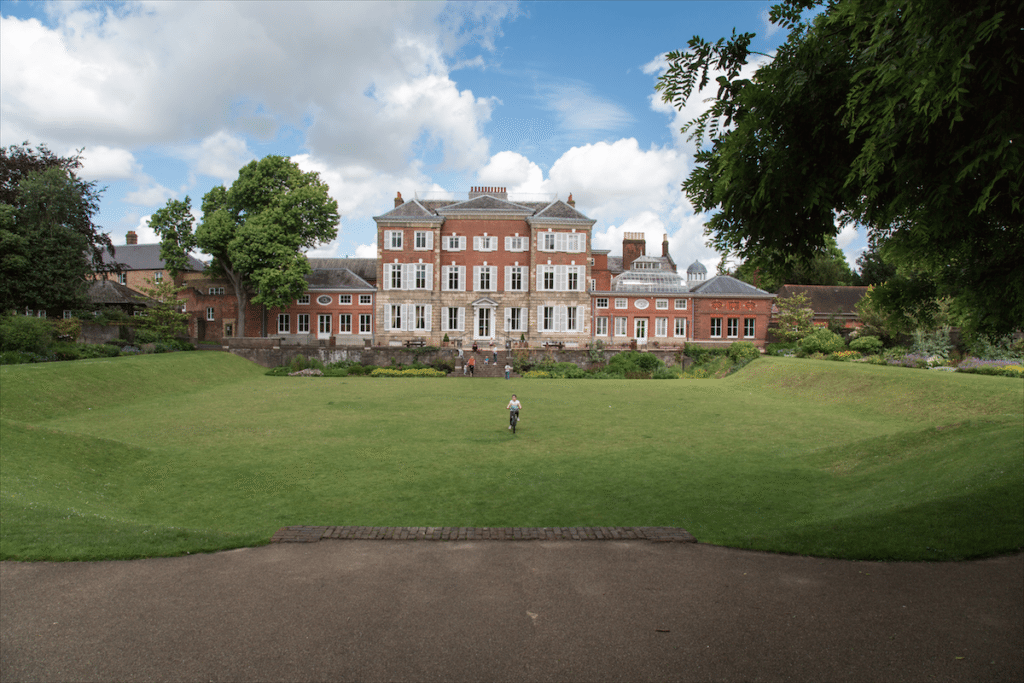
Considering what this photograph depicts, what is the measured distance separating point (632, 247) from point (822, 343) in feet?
68.1

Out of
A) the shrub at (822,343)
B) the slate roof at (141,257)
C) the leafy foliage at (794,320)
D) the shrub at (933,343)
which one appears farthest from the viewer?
the slate roof at (141,257)

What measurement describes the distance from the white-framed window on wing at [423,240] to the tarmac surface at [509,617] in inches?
1554

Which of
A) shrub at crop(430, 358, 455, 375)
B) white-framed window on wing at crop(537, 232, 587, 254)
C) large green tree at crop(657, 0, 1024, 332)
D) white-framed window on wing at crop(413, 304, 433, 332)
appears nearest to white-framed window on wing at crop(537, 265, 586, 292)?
white-framed window on wing at crop(537, 232, 587, 254)

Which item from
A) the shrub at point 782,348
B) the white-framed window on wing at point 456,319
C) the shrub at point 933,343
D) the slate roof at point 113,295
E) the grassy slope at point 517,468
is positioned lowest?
the grassy slope at point 517,468

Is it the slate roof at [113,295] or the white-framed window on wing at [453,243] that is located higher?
the white-framed window on wing at [453,243]

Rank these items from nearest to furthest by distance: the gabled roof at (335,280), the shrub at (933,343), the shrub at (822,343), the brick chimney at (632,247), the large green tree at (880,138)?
the large green tree at (880,138) → the shrub at (933,343) → the shrub at (822,343) → the gabled roof at (335,280) → the brick chimney at (632,247)

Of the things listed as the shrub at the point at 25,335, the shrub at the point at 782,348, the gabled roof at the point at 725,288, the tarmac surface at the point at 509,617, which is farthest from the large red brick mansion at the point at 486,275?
the tarmac surface at the point at 509,617

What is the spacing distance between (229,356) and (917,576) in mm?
38843

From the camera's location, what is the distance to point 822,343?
37250 mm

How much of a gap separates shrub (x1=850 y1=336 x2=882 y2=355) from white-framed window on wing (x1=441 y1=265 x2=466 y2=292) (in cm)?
2765

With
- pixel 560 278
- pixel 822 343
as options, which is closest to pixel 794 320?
pixel 822 343

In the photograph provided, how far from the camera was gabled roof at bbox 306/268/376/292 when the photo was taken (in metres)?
47.0

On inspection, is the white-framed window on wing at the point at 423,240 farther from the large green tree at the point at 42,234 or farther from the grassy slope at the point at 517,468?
the grassy slope at the point at 517,468

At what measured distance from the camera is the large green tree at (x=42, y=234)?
2706 centimetres
